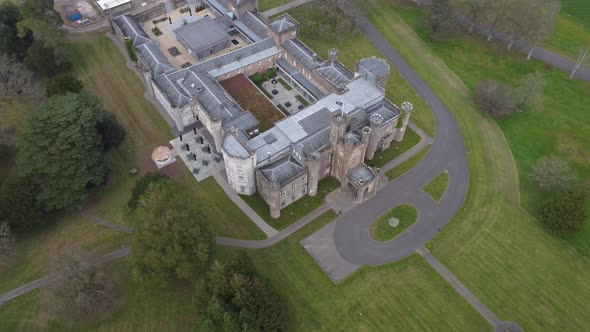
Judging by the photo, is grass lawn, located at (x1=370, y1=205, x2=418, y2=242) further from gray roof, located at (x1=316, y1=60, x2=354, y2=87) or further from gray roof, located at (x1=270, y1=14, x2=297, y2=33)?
gray roof, located at (x1=270, y1=14, x2=297, y2=33)

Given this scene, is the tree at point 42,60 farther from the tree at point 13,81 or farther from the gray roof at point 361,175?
the gray roof at point 361,175

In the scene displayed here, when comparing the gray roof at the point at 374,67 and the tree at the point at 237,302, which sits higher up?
the gray roof at the point at 374,67

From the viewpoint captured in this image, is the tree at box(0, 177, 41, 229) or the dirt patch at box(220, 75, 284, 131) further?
the dirt patch at box(220, 75, 284, 131)

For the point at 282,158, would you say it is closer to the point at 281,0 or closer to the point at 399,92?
the point at 399,92

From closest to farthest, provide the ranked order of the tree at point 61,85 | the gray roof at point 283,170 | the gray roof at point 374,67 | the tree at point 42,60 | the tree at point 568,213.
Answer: the tree at point 568,213
the gray roof at point 283,170
the tree at point 61,85
the gray roof at point 374,67
the tree at point 42,60

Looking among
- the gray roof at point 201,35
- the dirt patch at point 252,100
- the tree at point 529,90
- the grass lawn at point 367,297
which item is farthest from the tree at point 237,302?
the tree at point 529,90

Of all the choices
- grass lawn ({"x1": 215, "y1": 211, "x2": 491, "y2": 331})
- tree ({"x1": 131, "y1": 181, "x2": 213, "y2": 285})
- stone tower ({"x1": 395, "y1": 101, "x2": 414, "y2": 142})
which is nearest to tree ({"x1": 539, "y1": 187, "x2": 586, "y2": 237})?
A: grass lawn ({"x1": 215, "y1": 211, "x2": 491, "y2": 331})

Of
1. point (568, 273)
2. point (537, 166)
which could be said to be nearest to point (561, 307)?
point (568, 273)
